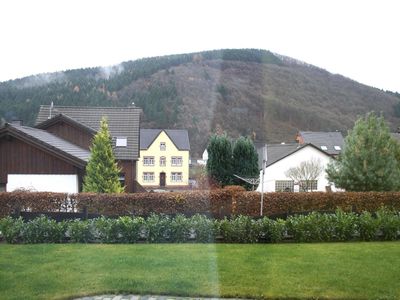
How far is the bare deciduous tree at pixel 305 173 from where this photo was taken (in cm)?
3525

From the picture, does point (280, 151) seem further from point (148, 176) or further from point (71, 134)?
point (148, 176)

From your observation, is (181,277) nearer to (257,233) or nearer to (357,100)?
(257,233)

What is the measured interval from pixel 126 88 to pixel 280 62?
32154 millimetres

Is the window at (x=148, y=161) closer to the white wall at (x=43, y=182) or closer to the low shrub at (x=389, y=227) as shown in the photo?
the white wall at (x=43, y=182)

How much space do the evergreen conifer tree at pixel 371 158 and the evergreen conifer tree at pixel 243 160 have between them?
11.1m

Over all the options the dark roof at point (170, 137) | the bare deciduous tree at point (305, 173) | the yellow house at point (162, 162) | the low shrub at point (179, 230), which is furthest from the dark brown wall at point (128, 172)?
the dark roof at point (170, 137)

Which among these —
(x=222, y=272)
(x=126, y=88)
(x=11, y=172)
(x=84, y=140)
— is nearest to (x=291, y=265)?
(x=222, y=272)

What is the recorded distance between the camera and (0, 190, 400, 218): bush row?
1622 centimetres

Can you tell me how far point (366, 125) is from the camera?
848 inches

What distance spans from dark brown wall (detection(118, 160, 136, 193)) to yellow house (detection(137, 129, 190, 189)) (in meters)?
27.9

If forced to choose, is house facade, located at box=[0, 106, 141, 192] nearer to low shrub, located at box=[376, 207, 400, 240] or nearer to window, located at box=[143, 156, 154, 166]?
low shrub, located at box=[376, 207, 400, 240]

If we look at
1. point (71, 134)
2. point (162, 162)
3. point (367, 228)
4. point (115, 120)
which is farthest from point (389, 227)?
point (162, 162)

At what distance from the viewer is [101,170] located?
70.2 ft

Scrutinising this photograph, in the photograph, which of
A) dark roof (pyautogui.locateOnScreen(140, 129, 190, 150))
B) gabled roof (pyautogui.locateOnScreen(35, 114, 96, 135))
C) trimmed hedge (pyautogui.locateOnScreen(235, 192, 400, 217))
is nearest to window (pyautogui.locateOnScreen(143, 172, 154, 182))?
dark roof (pyautogui.locateOnScreen(140, 129, 190, 150))
